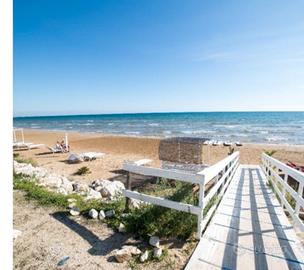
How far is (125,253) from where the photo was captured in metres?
3.09

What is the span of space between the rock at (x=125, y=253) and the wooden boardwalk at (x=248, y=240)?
717 millimetres

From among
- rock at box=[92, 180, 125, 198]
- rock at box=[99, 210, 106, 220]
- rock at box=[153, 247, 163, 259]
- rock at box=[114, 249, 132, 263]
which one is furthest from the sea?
rock at box=[114, 249, 132, 263]

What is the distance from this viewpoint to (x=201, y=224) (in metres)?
3.52

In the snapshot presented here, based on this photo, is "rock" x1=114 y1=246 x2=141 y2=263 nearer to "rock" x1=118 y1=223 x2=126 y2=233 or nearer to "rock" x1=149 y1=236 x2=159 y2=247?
"rock" x1=149 y1=236 x2=159 y2=247

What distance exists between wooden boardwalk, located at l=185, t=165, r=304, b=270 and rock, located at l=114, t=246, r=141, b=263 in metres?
0.72

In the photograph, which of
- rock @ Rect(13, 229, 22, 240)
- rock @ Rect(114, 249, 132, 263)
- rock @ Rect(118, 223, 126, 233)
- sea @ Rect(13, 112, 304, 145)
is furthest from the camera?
sea @ Rect(13, 112, 304, 145)

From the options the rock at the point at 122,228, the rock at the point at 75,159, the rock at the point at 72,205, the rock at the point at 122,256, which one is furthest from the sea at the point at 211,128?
the rock at the point at 122,256

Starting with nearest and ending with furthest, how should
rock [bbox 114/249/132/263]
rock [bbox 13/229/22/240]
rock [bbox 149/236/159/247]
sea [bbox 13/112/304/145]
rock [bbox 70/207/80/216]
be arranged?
rock [bbox 114/249/132/263] → rock [bbox 149/236/159/247] → rock [bbox 13/229/22/240] → rock [bbox 70/207/80/216] → sea [bbox 13/112/304/145]

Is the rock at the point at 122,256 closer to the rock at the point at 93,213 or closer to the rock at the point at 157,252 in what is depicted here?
the rock at the point at 157,252

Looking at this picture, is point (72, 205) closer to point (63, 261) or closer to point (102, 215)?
point (102, 215)

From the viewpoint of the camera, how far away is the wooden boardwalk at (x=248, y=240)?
295 cm

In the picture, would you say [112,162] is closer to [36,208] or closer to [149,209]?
[36,208]

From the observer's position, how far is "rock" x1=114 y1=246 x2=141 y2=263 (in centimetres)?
305

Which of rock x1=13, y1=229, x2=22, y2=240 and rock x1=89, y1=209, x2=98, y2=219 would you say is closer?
rock x1=13, y1=229, x2=22, y2=240
